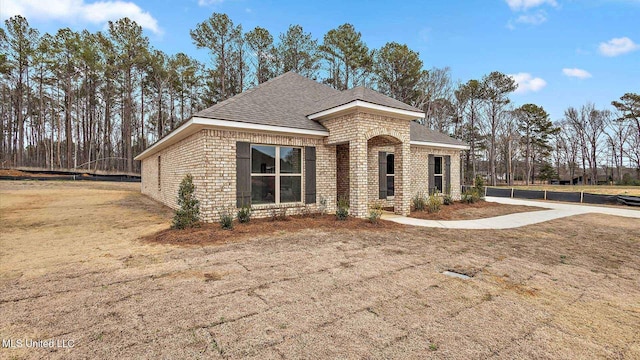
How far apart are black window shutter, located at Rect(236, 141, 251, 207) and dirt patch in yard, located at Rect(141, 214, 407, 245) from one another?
0.64m

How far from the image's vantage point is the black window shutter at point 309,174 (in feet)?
27.9

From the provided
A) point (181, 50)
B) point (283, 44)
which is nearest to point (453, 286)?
point (283, 44)

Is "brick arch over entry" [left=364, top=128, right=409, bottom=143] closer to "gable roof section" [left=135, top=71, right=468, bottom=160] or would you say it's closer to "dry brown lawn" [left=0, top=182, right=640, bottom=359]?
"gable roof section" [left=135, top=71, right=468, bottom=160]

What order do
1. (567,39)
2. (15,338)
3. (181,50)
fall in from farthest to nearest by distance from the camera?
(181,50), (567,39), (15,338)

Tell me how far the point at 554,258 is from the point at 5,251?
9.74 meters

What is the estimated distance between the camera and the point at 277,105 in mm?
9328

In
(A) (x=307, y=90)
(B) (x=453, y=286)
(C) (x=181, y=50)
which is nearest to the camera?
(B) (x=453, y=286)

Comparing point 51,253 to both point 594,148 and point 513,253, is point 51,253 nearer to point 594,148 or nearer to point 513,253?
point 513,253

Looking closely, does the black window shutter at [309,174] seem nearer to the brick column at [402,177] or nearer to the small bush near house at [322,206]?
the small bush near house at [322,206]

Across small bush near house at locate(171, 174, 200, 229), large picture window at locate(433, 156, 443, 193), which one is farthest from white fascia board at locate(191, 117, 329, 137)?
large picture window at locate(433, 156, 443, 193)

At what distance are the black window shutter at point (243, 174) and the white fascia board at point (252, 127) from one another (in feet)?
1.60

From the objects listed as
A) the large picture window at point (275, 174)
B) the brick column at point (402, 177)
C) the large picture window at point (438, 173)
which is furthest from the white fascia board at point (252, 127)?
the large picture window at point (438, 173)

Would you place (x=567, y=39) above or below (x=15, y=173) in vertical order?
above

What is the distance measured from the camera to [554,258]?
4730 millimetres
